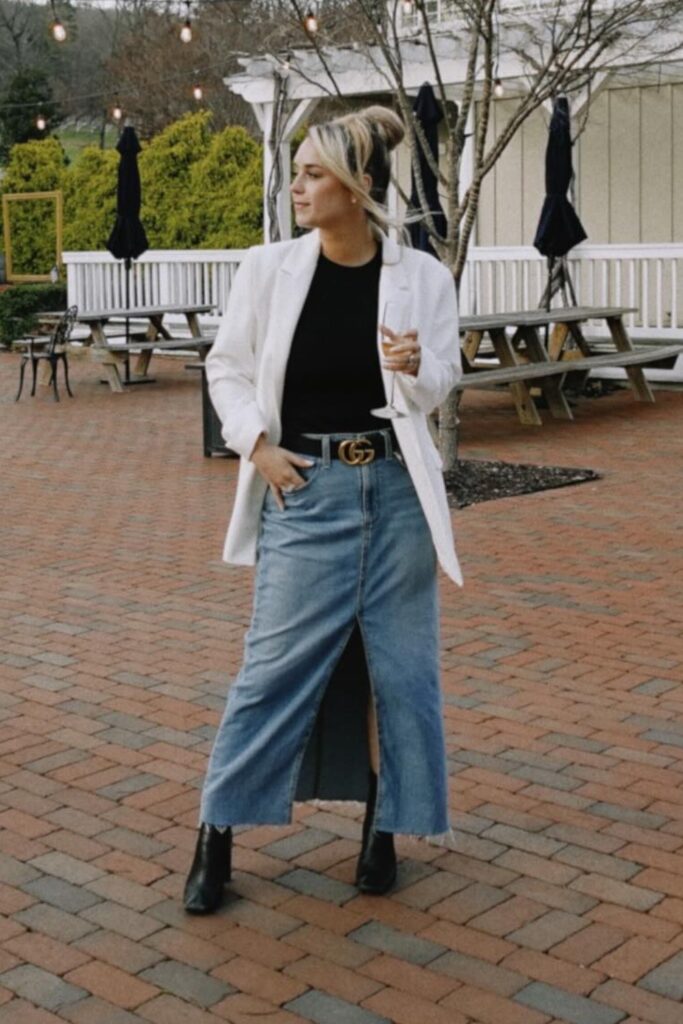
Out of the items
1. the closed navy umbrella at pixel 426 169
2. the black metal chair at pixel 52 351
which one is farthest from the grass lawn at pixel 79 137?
the closed navy umbrella at pixel 426 169

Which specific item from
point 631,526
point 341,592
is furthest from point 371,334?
point 631,526

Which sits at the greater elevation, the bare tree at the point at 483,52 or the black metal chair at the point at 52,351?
the bare tree at the point at 483,52

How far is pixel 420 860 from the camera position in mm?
4516

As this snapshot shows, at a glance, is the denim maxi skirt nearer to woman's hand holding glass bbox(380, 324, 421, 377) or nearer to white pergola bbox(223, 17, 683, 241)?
woman's hand holding glass bbox(380, 324, 421, 377)

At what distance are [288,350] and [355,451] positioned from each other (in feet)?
0.95

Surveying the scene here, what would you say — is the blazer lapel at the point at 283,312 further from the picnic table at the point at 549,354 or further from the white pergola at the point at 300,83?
the white pergola at the point at 300,83

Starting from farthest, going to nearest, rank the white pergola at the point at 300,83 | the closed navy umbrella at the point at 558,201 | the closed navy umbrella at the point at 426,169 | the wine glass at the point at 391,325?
the white pergola at the point at 300,83 < the closed navy umbrella at the point at 558,201 < the closed navy umbrella at the point at 426,169 < the wine glass at the point at 391,325

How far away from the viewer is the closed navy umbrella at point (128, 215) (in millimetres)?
19203

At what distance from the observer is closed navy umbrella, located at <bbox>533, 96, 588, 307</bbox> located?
15797 mm

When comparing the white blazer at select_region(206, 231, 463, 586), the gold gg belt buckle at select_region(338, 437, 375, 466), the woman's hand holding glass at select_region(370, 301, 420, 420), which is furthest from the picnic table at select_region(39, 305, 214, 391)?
the woman's hand holding glass at select_region(370, 301, 420, 420)

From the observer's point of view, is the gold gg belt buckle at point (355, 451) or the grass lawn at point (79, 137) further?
the grass lawn at point (79, 137)

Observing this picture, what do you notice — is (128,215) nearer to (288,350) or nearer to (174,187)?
(174,187)

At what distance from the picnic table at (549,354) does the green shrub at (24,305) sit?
10158mm

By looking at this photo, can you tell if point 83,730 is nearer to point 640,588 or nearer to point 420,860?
point 420,860
